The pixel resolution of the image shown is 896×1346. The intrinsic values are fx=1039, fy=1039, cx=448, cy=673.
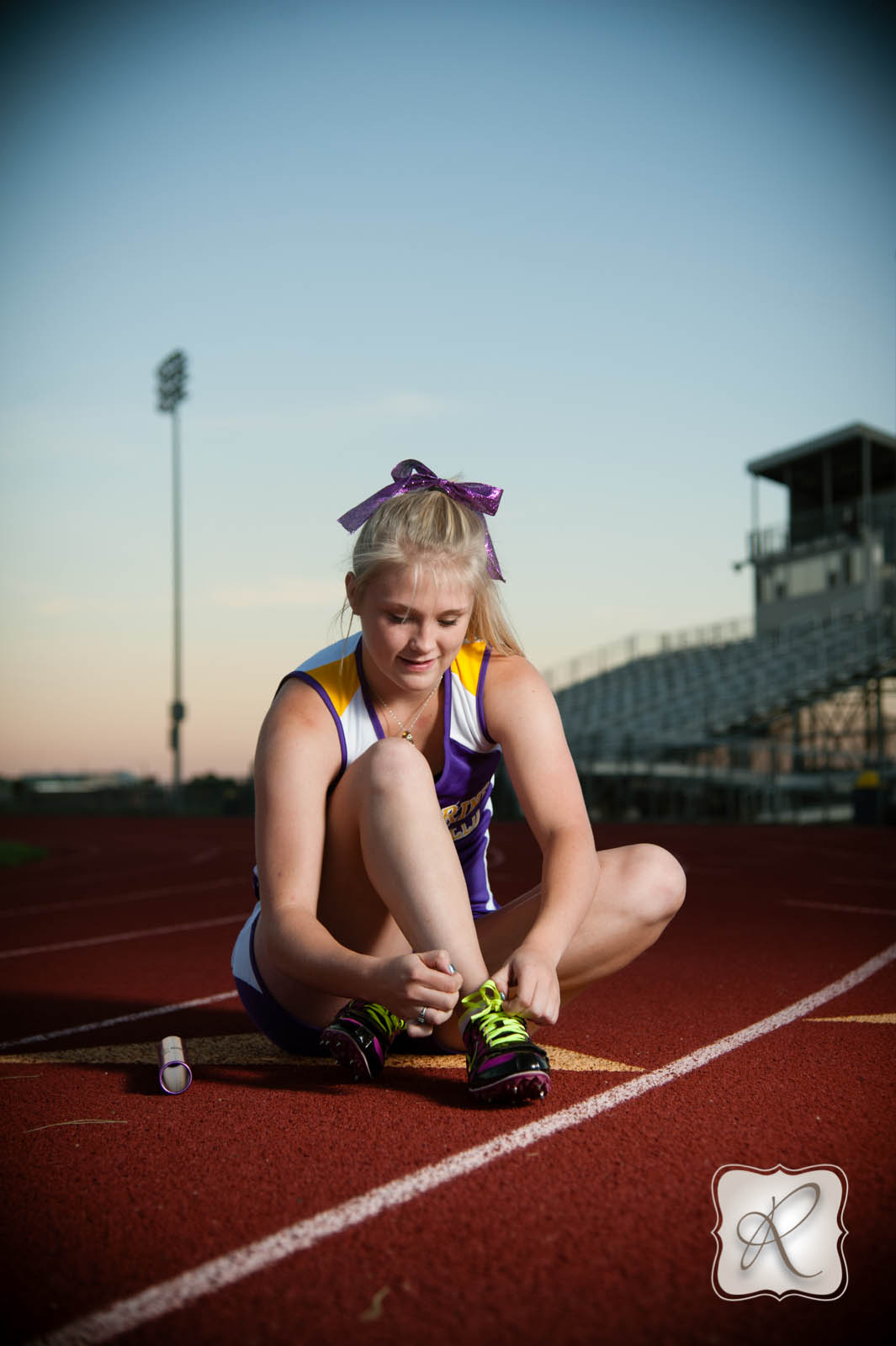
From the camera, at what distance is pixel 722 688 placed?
94.2ft

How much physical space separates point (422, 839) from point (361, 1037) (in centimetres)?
55

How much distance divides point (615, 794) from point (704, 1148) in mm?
19525

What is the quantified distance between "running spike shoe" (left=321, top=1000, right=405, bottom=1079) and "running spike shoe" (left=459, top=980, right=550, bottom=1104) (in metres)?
0.25

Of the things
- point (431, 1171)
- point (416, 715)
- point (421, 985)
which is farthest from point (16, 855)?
point (431, 1171)

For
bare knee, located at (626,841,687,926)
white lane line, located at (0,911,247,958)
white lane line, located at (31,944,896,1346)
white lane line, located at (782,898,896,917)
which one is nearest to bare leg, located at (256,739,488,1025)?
white lane line, located at (31,944,896,1346)

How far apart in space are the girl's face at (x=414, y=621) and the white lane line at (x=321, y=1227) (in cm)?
109

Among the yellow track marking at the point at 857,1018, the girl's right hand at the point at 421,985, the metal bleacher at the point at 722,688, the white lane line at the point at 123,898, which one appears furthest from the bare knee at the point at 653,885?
the metal bleacher at the point at 722,688

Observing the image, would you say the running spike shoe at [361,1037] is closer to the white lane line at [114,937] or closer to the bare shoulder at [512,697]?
the bare shoulder at [512,697]

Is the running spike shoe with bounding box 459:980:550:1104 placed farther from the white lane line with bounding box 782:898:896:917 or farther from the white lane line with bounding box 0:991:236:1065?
the white lane line with bounding box 782:898:896:917

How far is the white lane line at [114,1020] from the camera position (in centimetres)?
346

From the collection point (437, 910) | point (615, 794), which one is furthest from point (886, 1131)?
point (615, 794)

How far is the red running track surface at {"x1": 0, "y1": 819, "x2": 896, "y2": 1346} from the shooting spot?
5.12ft

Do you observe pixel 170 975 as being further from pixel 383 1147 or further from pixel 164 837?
pixel 164 837

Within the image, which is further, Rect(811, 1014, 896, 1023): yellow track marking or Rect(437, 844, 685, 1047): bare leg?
Rect(811, 1014, 896, 1023): yellow track marking
